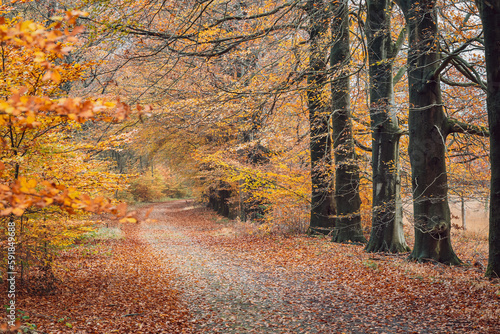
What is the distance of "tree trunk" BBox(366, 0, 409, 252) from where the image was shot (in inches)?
377

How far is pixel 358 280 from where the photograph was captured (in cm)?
738

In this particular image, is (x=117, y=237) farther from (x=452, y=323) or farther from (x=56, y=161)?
(x=452, y=323)

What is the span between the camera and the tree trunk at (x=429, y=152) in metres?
7.97

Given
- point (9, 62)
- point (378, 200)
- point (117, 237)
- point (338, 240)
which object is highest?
point (9, 62)

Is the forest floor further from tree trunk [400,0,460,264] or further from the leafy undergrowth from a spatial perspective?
tree trunk [400,0,460,264]

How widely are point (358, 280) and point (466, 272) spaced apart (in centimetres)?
214

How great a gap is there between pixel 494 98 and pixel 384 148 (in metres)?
3.85

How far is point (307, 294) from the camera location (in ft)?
22.2

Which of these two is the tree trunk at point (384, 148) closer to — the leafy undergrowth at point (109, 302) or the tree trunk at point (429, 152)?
the tree trunk at point (429, 152)

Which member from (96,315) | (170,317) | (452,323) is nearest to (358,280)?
(452,323)

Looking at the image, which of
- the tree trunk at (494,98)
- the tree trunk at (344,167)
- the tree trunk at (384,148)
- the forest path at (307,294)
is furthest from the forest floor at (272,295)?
the tree trunk at (344,167)

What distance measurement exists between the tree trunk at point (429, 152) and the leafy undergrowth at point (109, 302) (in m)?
5.77

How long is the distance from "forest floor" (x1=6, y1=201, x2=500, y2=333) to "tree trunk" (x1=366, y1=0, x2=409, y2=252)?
74 cm

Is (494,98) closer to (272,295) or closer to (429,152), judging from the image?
(429,152)
